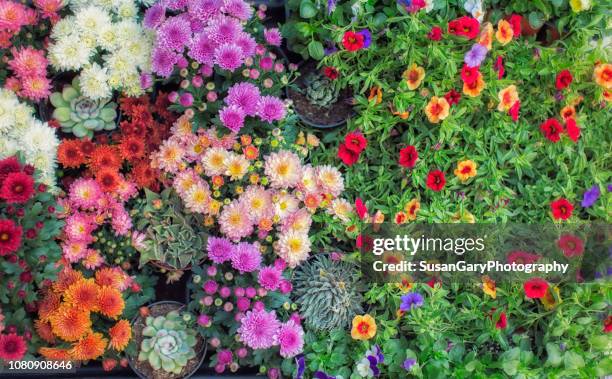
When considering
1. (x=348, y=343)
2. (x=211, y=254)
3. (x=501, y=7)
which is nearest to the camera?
(x=211, y=254)

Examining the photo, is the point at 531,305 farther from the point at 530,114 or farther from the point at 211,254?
the point at 211,254

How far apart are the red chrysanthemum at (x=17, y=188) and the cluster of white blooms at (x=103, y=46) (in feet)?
1.51

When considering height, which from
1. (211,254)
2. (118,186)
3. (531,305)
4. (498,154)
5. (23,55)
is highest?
(23,55)

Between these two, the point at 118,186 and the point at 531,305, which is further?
the point at 531,305

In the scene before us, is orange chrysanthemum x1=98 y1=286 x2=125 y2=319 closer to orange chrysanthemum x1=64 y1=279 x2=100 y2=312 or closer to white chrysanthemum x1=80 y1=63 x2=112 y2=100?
orange chrysanthemum x1=64 y1=279 x2=100 y2=312

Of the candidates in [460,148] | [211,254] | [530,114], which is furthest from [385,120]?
[211,254]

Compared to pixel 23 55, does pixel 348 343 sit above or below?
below

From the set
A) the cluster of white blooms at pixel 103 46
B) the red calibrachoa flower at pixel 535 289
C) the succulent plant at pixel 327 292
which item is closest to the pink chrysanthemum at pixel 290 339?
the succulent plant at pixel 327 292

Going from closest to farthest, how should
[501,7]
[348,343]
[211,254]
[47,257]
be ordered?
[47,257], [211,254], [348,343], [501,7]

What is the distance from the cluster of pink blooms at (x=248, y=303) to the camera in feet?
6.14

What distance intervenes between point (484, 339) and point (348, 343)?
489mm

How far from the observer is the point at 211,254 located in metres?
1.92

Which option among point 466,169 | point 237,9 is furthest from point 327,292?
point 237,9

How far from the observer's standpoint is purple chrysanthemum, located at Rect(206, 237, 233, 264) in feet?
6.29
